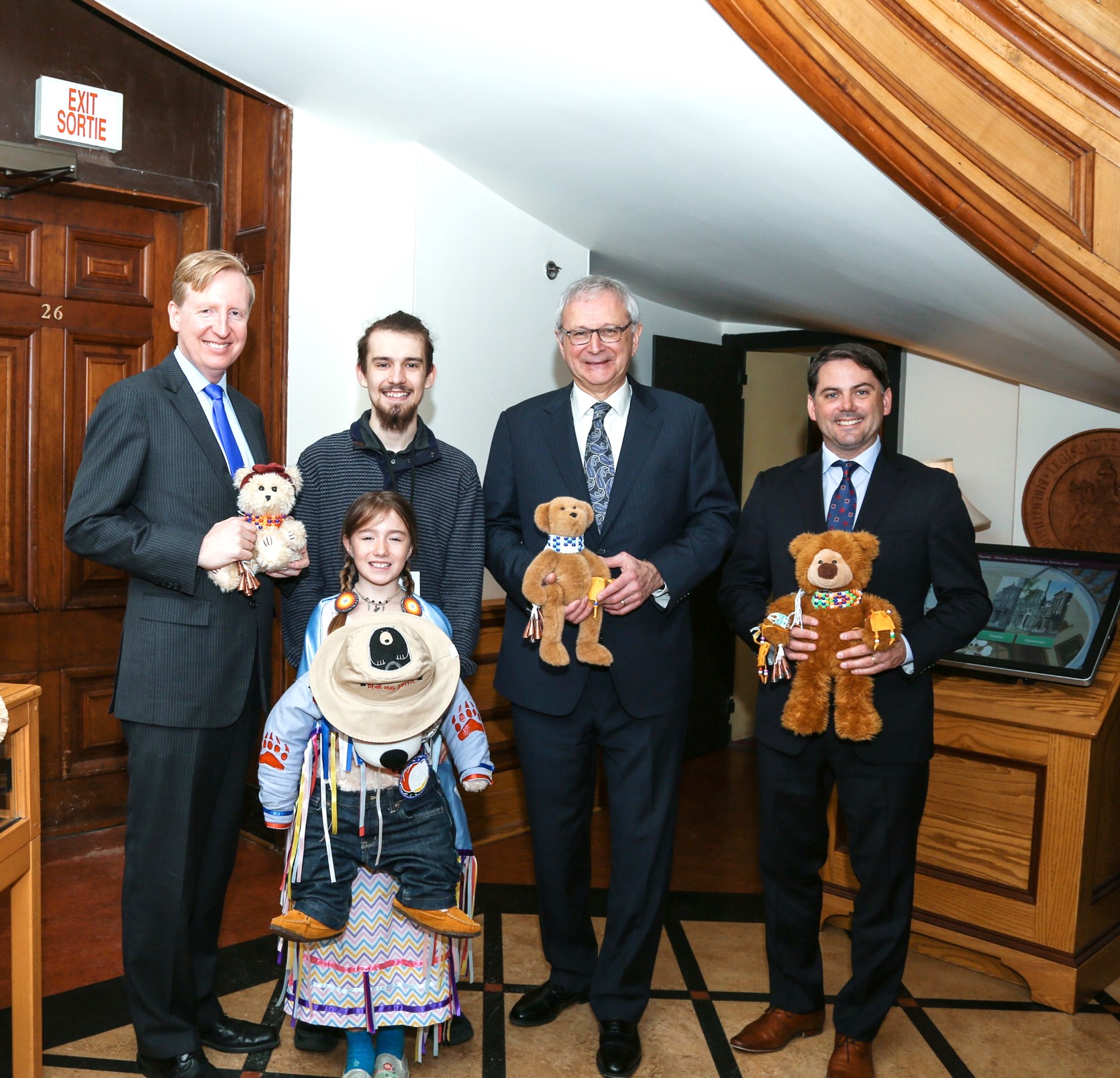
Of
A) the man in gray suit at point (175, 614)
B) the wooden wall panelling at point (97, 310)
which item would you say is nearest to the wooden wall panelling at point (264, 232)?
the wooden wall panelling at point (97, 310)

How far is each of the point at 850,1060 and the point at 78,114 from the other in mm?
3347

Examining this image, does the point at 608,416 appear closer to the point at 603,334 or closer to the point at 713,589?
the point at 603,334

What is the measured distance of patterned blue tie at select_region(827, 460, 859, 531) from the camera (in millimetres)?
2352

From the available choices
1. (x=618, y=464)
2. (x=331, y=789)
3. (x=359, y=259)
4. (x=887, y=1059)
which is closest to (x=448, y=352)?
(x=359, y=259)

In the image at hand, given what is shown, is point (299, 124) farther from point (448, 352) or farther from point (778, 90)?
point (778, 90)

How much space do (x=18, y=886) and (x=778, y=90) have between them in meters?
2.29

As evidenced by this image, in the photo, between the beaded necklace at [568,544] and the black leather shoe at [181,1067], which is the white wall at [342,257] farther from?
the black leather shoe at [181,1067]

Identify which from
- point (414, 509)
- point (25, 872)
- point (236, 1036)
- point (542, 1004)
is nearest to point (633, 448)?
point (414, 509)

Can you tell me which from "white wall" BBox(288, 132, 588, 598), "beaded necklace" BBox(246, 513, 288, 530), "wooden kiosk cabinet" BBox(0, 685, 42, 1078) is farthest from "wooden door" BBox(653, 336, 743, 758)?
"wooden kiosk cabinet" BBox(0, 685, 42, 1078)

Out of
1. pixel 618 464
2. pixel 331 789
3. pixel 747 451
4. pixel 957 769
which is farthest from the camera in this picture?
pixel 747 451

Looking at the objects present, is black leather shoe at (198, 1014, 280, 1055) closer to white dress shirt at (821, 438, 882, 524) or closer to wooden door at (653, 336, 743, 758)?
white dress shirt at (821, 438, 882, 524)

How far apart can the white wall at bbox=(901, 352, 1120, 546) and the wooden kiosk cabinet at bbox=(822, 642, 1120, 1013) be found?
1.02m

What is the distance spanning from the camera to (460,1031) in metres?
2.49

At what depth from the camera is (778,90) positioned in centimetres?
246
